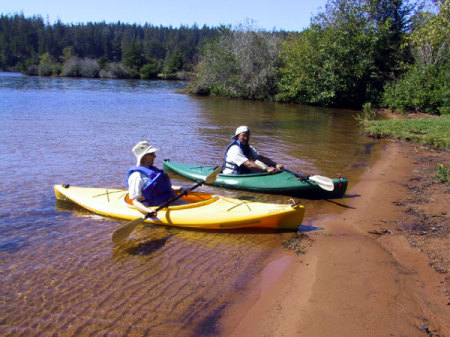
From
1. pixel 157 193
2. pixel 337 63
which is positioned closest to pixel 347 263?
pixel 157 193

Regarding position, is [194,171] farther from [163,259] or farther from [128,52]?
[128,52]

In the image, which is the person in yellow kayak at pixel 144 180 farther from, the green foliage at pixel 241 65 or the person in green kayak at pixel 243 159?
the green foliage at pixel 241 65

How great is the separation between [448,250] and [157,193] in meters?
3.61

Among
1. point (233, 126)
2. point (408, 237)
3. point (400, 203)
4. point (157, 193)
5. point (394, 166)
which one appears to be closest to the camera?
point (408, 237)

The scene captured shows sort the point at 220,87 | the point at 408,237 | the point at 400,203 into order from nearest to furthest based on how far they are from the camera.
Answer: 1. the point at 408,237
2. the point at 400,203
3. the point at 220,87

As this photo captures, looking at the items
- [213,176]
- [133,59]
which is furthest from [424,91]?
[133,59]

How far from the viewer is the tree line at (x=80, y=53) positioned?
172 ft

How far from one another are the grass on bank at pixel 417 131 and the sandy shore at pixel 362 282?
5.08 m

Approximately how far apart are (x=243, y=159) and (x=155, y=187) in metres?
2.02

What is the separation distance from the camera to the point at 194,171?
7480mm

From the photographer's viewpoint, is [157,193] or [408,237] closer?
[408,237]

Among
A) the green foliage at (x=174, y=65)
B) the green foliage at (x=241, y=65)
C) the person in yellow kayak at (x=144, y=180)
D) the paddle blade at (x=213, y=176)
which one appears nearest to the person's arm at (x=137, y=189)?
the person in yellow kayak at (x=144, y=180)

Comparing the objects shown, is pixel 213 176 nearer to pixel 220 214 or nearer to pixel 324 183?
pixel 220 214

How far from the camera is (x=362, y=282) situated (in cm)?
365
